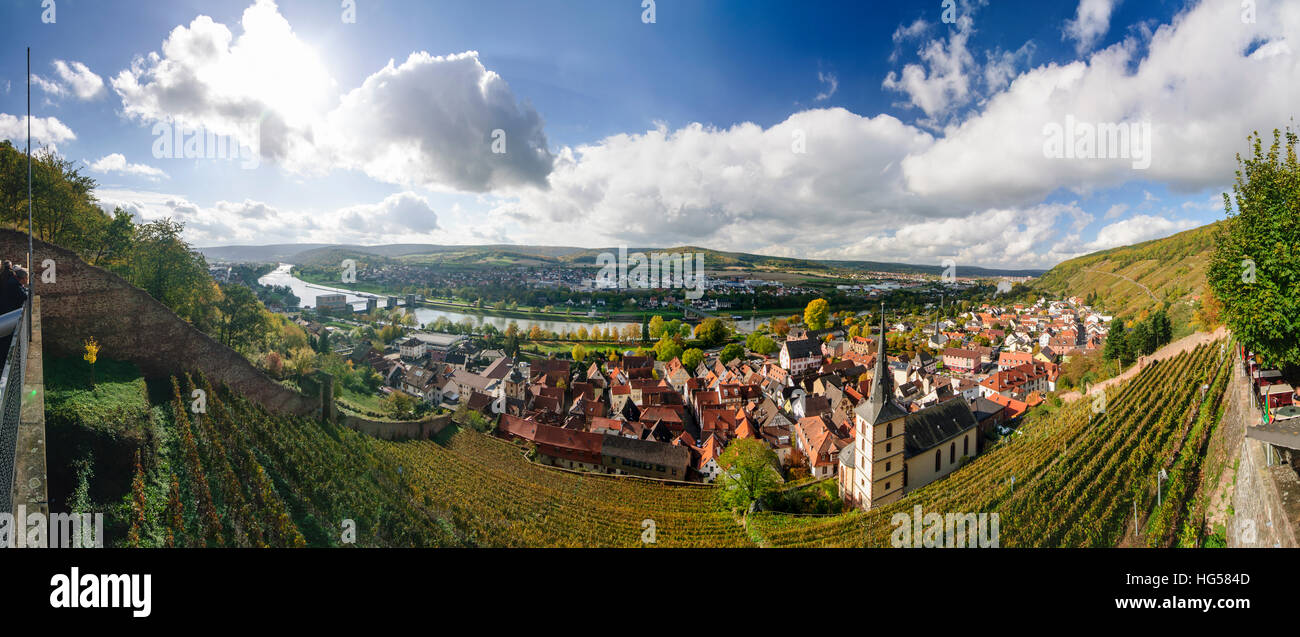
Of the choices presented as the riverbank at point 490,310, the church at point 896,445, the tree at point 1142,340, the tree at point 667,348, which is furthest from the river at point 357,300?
the tree at point 1142,340

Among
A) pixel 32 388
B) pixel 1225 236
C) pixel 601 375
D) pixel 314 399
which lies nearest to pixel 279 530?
pixel 314 399

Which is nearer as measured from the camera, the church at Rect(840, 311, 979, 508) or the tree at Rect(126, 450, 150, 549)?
the tree at Rect(126, 450, 150, 549)

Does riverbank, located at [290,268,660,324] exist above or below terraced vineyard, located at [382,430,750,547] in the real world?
above

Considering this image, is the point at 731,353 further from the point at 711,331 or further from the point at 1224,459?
the point at 1224,459

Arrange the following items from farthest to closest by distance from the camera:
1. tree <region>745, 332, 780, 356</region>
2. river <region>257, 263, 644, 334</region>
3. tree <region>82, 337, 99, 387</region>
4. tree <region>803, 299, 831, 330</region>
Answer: tree <region>745, 332, 780, 356</region> < tree <region>803, 299, 831, 330</region> < river <region>257, 263, 644, 334</region> < tree <region>82, 337, 99, 387</region>

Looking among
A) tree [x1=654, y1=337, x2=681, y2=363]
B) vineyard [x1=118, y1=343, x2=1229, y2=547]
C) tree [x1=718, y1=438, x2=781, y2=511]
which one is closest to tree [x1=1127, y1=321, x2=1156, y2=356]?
vineyard [x1=118, y1=343, x2=1229, y2=547]

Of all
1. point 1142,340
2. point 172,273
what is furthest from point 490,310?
point 1142,340

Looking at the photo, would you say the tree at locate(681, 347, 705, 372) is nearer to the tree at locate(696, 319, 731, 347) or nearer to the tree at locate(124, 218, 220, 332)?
the tree at locate(696, 319, 731, 347)
